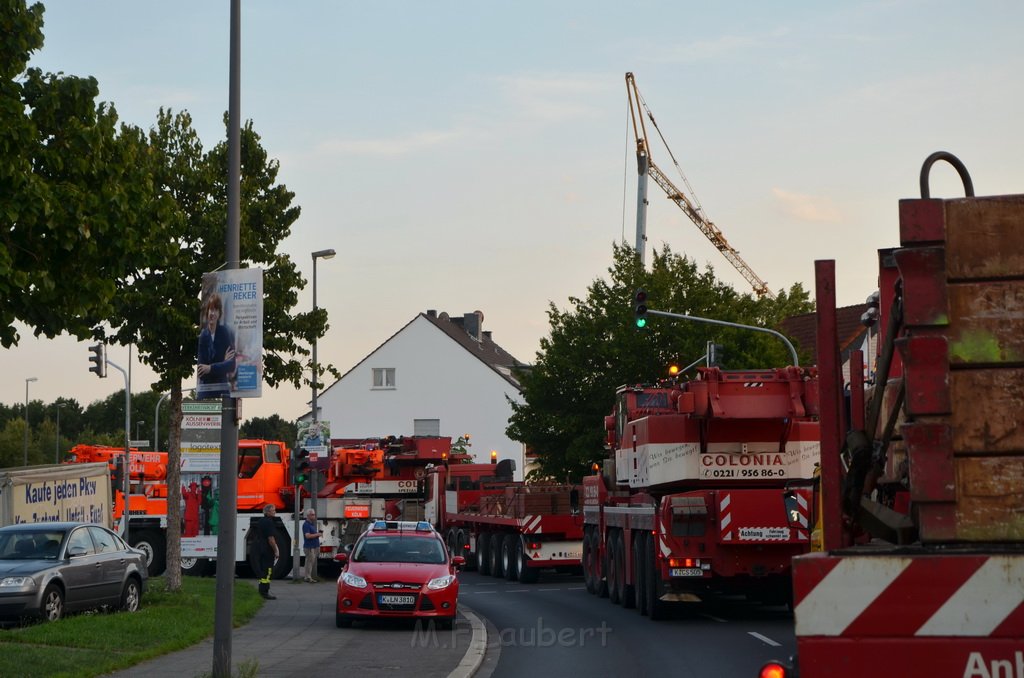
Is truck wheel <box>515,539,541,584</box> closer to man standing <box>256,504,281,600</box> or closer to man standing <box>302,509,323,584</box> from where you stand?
man standing <box>302,509,323,584</box>

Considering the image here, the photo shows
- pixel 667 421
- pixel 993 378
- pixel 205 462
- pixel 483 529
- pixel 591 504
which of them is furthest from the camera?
pixel 483 529

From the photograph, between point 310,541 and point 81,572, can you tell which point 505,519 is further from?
point 81,572

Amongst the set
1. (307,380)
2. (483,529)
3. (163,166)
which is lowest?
(483,529)

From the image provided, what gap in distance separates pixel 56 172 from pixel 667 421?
11.9 meters

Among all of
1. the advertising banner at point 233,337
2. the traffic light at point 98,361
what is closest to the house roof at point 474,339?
the traffic light at point 98,361

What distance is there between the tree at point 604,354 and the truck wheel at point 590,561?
2160 cm

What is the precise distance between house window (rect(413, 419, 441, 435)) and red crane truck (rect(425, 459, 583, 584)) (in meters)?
44.1

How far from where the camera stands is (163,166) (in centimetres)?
2328

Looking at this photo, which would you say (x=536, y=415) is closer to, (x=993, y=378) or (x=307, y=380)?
(x=307, y=380)

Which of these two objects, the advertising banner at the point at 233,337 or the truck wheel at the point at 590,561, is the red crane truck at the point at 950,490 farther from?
the truck wheel at the point at 590,561

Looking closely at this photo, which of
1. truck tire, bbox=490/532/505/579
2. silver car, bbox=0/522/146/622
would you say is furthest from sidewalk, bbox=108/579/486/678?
truck tire, bbox=490/532/505/579

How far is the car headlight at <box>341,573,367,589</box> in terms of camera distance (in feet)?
65.8

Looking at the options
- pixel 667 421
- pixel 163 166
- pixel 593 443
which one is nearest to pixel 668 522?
pixel 667 421

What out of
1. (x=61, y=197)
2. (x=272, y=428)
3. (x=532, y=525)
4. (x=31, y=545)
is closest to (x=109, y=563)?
(x=31, y=545)
